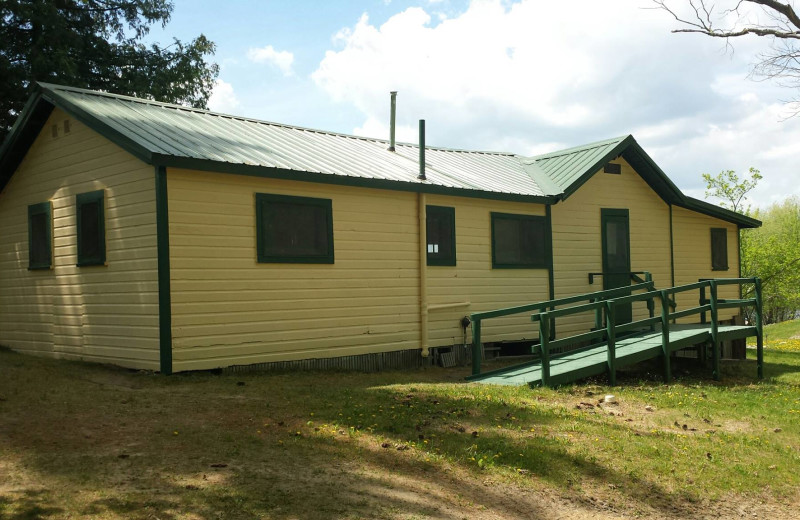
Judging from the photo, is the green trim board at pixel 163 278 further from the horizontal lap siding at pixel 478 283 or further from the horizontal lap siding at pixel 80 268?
the horizontal lap siding at pixel 478 283

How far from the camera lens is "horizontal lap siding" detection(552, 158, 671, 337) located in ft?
57.3

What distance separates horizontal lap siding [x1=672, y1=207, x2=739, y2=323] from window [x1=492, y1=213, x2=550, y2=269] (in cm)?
505

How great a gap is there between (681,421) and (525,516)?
4291 millimetres

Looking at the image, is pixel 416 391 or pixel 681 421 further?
pixel 416 391

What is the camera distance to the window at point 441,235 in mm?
14961

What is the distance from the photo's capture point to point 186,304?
1130 centimetres

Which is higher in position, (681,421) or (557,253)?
(557,253)

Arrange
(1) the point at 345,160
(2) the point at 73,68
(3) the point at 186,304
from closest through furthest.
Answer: (3) the point at 186,304, (1) the point at 345,160, (2) the point at 73,68

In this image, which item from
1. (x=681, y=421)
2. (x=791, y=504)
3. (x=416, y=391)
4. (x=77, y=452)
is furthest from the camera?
(x=416, y=391)

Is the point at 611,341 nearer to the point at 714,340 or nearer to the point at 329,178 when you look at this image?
the point at 714,340

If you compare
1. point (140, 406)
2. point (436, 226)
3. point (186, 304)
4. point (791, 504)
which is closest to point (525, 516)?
point (791, 504)

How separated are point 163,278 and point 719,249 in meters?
16.2

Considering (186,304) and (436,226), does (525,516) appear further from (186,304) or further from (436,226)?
(436,226)

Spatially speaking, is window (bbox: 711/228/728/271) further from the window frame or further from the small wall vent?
the small wall vent
